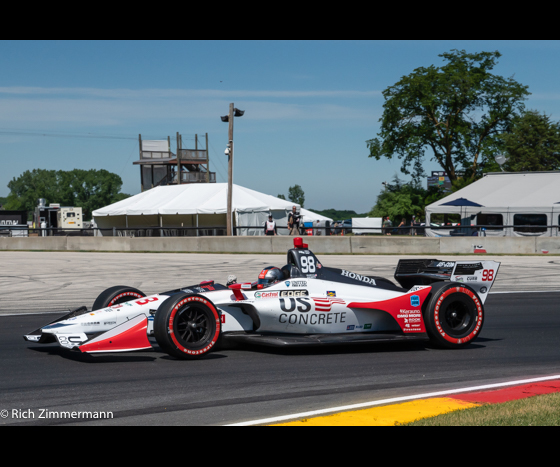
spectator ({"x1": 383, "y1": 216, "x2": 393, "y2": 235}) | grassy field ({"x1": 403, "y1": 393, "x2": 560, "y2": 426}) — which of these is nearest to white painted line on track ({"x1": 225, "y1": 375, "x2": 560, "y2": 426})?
grassy field ({"x1": 403, "y1": 393, "x2": 560, "y2": 426})

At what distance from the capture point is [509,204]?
33.8 m

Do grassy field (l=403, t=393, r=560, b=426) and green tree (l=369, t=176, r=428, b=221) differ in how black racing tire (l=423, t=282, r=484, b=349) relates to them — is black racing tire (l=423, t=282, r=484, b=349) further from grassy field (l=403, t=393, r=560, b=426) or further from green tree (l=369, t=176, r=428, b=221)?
green tree (l=369, t=176, r=428, b=221)

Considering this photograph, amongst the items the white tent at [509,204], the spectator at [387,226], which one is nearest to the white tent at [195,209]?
the spectator at [387,226]

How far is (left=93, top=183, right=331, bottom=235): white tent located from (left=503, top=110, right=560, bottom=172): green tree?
18.8 meters

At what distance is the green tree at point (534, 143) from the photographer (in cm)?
5197

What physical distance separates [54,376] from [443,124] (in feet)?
161

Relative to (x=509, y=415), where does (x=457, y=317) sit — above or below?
above

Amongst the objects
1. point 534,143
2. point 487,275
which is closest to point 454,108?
point 534,143

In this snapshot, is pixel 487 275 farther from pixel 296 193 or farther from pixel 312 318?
pixel 296 193

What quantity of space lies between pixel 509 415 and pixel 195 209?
1383 inches

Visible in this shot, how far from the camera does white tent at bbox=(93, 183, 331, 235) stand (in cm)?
3947

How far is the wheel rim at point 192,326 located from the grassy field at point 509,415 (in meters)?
3.13

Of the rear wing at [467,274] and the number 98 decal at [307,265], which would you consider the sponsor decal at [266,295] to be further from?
the rear wing at [467,274]
